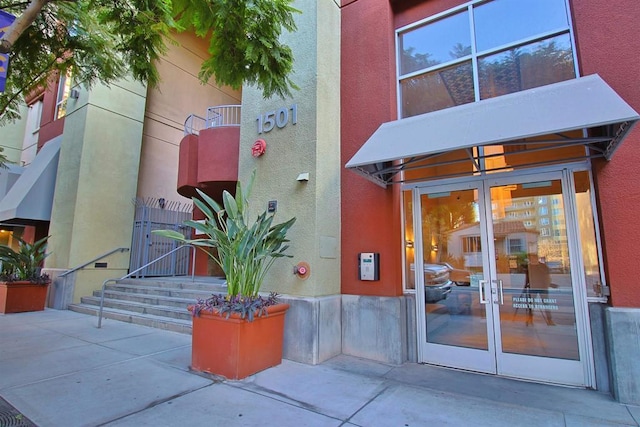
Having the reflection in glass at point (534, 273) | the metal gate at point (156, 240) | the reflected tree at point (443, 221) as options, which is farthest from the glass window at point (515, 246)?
the metal gate at point (156, 240)

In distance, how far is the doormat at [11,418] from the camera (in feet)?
9.83

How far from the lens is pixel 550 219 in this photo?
4492mm

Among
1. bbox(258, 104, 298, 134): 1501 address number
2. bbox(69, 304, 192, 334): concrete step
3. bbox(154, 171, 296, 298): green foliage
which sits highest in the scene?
bbox(258, 104, 298, 134): 1501 address number

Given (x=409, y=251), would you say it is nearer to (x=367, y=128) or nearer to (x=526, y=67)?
(x=367, y=128)

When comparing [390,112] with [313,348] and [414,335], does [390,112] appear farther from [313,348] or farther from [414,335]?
[313,348]

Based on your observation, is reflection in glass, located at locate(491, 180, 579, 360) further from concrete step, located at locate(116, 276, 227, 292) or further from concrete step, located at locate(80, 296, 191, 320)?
concrete step, located at locate(80, 296, 191, 320)

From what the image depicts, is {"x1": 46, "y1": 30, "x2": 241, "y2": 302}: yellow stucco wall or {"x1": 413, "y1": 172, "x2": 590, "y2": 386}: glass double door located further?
{"x1": 46, "y1": 30, "x2": 241, "y2": 302}: yellow stucco wall

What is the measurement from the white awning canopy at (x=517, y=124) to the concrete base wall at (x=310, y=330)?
2.14 m

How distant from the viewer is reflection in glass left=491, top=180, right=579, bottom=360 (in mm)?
4285

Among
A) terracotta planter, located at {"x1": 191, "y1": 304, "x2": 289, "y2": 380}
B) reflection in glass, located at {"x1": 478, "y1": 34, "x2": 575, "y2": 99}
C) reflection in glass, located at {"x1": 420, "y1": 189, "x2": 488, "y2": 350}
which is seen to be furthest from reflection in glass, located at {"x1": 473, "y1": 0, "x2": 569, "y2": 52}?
terracotta planter, located at {"x1": 191, "y1": 304, "x2": 289, "y2": 380}

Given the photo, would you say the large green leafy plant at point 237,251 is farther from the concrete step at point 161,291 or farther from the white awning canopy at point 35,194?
the white awning canopy at point 35,194

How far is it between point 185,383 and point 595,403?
4.66 meters

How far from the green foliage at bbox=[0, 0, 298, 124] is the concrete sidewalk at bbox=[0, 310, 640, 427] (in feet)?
12.8

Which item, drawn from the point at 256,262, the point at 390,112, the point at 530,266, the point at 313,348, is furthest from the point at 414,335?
the point at 390,112
